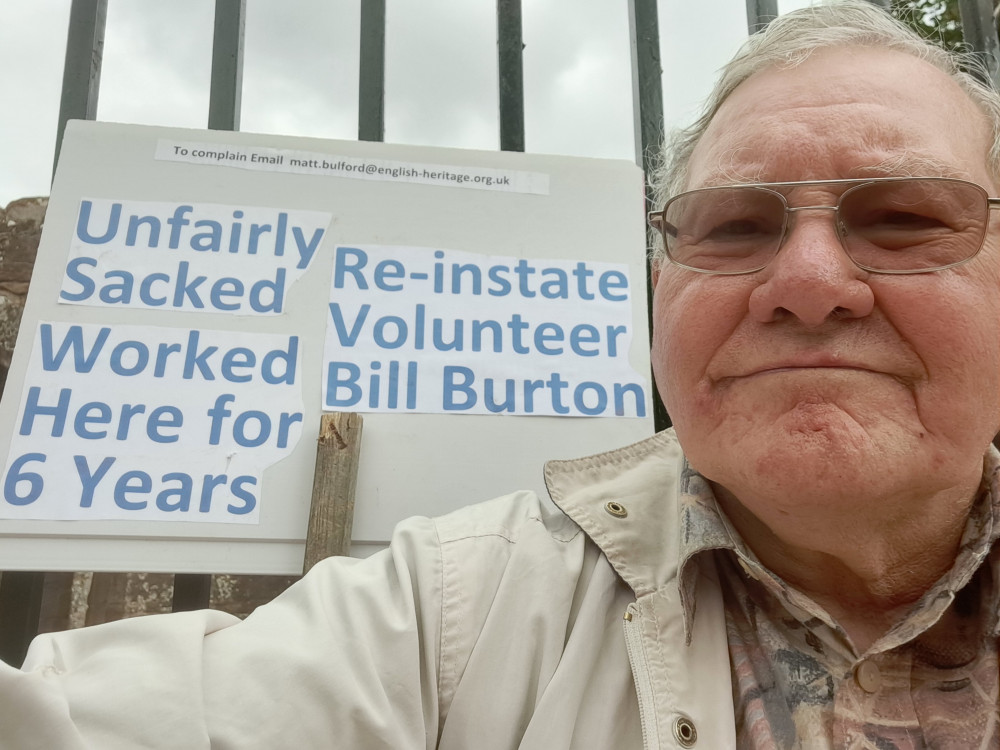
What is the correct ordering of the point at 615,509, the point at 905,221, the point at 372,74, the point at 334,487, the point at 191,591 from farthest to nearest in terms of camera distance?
the point at 372,74 → the point at 191,591 → the point at 334,487 → the point at 615,509 → the point at 905,221

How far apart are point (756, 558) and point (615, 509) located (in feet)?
0.73

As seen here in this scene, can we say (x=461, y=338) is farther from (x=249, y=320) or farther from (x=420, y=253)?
(x=249, y=320)

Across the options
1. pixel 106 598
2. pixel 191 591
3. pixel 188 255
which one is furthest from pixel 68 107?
pixel 106 598

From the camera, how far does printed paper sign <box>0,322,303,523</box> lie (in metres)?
1.33

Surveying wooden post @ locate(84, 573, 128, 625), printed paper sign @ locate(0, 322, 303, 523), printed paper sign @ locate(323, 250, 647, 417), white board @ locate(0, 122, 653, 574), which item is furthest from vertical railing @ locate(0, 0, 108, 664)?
wooden post @ locate(84, 573, 128, 625)

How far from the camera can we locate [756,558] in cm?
98

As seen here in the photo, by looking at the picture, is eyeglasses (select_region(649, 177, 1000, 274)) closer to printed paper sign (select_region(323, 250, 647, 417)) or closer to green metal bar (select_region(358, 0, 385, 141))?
printed paper sign (select_region(323, 250, 647, 417))

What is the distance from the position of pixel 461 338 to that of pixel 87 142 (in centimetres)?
105

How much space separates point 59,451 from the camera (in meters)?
1.34

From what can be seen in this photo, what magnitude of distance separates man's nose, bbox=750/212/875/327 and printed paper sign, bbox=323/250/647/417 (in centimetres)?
68

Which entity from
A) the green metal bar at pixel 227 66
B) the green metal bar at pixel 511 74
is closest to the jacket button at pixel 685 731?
the green metal bar at pixel 511 74

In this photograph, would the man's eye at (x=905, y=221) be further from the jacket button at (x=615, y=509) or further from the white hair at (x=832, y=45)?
the jacket button at (x=615, y=509)

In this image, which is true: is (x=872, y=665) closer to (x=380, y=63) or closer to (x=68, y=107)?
(x=380, y=63)

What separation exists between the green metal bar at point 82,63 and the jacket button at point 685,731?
1.85m
